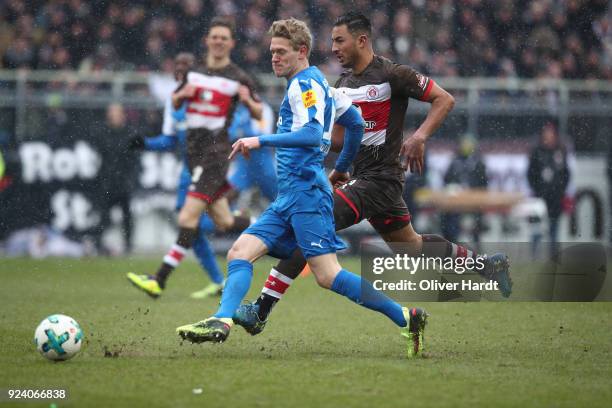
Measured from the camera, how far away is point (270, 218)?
6570 millimetres

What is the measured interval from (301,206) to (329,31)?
10.5m

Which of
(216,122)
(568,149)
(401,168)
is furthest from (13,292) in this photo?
(568,149)

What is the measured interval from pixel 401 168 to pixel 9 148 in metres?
9.34

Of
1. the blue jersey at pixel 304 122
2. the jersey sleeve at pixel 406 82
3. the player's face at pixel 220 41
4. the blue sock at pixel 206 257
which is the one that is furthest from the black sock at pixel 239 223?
the blue jersey at pixel 304 122

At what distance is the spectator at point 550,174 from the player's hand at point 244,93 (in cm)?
694

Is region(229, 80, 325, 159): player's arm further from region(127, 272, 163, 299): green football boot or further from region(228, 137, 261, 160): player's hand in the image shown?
region(127, 272, 163, 299): green football boot

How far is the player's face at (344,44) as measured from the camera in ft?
23.9

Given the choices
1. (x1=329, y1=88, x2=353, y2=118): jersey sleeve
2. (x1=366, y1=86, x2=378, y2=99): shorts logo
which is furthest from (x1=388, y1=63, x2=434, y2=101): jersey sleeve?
(x1=329, y1=88, x2=353, y2=118): jersey sleeve

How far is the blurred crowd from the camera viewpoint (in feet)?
55.4

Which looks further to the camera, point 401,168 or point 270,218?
point 401,168

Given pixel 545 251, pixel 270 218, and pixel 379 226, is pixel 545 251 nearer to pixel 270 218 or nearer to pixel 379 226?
pixel 379 226

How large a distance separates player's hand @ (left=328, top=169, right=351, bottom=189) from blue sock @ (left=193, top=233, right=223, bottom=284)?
12.8ft

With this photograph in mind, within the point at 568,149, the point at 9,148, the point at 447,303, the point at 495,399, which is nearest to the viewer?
the point at 495,399

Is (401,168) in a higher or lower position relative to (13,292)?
higher
